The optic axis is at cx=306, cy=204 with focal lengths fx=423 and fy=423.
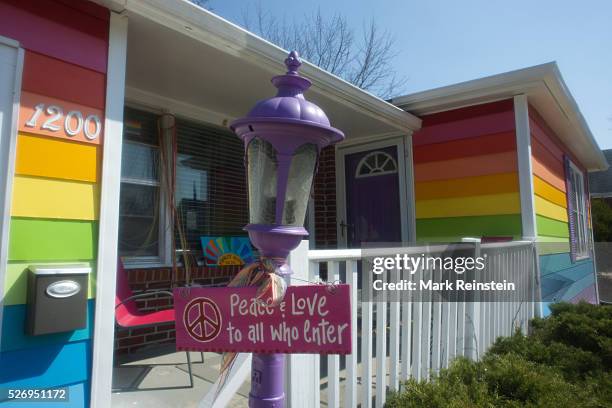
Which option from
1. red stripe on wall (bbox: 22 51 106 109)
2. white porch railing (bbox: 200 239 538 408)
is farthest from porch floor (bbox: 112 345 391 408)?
red stripe on wall (bbox: 22 51 106 109)

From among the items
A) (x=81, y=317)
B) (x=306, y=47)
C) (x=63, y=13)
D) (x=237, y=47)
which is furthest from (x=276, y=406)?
(x=306, y=47)

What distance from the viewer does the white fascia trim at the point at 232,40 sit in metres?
2.19

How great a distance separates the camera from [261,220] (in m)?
1.23

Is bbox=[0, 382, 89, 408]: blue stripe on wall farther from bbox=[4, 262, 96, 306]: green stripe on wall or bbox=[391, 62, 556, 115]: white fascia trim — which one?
bbox=[391, 62, 556, 115]: white fascia trim

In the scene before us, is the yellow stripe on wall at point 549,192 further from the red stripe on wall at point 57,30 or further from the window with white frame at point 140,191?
the red stripe on wall at point 57,30

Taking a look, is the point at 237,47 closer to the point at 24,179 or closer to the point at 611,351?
the point at 24,179

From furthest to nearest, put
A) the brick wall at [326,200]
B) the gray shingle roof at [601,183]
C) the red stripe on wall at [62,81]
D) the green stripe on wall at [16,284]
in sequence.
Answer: the gray shingle roof at [601,183] < the brick wall at [326,200] < the red stripe on wall at [62,81] < the green stripe on wall at [16,284]

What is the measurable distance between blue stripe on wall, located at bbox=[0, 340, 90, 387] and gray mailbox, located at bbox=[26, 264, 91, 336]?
0.35ft

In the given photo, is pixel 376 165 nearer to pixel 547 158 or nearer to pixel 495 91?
pixel 495 91

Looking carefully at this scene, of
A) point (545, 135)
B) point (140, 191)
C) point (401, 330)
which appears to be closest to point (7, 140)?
point (140, 191)

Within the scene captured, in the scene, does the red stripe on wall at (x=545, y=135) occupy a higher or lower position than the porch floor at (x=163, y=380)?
higher

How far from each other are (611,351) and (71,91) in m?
3.88

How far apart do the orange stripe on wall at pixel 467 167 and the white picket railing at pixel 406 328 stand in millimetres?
796

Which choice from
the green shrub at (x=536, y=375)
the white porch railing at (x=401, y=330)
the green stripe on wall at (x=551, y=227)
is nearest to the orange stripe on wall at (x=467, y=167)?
the green stripe on wall at (x=551, y=227)
